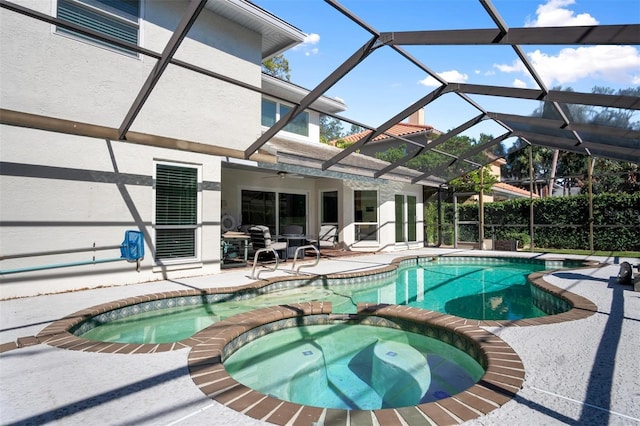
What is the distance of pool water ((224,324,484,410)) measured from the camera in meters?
4.00

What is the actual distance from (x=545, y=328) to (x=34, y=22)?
439 inches

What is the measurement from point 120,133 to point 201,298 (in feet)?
14.2

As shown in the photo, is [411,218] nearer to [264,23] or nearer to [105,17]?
[264,23]

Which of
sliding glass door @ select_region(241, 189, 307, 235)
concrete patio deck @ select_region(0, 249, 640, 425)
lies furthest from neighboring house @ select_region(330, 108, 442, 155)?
concrete patio deck @ select_region(0, 249, 640, 425)

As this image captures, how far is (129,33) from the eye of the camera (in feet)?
29.9

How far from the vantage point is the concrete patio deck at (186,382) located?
2.78m

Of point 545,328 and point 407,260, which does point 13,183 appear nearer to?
point 545,328

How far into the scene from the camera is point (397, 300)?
28.9 feet

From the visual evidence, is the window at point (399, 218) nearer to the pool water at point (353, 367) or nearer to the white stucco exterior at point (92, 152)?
the white stucco exterior at point (92, 152)

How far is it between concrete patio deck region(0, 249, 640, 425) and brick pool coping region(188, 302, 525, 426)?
0.27ft

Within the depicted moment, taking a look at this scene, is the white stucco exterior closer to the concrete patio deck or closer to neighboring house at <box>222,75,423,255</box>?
the concrete patio deck

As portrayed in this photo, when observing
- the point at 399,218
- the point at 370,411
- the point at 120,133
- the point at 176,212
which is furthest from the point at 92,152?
the point at 399,218

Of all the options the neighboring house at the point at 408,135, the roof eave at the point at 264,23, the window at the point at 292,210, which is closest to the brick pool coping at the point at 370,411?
the roof eave at the point at 264,23

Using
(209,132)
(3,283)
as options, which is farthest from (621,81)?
(3,283)
